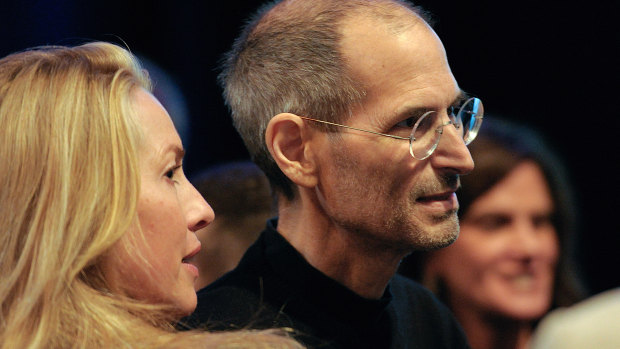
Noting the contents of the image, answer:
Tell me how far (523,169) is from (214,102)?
210cm

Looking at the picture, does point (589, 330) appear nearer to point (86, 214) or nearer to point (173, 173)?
point (86, 214)

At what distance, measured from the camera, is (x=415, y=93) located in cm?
221

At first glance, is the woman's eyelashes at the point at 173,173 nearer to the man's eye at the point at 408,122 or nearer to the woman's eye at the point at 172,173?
the woman's eye at the point at 172,173

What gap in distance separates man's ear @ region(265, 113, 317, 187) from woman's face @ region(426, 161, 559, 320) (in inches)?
51.8

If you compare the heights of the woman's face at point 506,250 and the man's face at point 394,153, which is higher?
→ the man's face at point 394,153

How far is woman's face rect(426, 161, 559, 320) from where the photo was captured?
3.38 metres

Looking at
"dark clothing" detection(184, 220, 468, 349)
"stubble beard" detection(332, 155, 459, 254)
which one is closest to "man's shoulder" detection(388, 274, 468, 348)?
"dark clothing" detection(184, 220, 468, 349)

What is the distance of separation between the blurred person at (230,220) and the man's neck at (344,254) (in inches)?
28.7

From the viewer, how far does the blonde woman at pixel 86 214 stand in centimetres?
161

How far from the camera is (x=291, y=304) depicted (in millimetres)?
2240

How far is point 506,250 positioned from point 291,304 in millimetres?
1449

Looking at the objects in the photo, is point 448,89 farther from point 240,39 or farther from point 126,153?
point 126,153

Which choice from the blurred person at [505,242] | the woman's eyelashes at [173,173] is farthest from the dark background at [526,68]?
the woman's eyelashes at [173,173]

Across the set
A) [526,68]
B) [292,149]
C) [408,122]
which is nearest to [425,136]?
[408,122]
